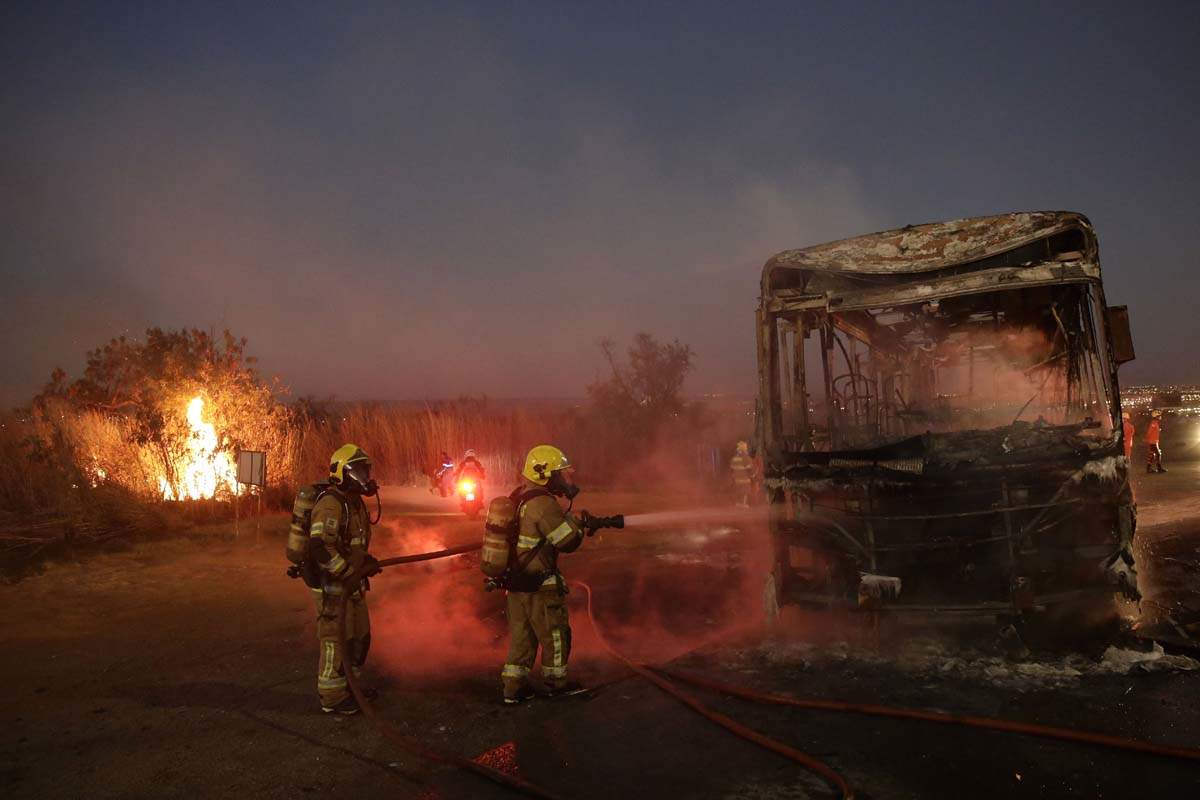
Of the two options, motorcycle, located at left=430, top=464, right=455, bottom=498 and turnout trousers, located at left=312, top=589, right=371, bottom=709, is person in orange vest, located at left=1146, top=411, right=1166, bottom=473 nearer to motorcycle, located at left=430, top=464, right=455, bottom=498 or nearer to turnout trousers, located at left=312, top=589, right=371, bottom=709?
motorcycle, located at left=430, top=464, right=455, bottom=498

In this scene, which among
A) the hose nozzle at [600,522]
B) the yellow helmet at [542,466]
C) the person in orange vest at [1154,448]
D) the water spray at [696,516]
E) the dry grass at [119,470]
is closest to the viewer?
the yellow helmet at [542,466]

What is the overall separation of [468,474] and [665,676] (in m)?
7.85

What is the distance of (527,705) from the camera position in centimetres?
496

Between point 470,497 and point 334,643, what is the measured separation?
24.9 ft

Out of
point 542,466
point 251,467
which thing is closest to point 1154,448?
point 542,466

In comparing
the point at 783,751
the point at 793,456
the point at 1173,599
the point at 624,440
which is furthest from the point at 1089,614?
the point at 624,440

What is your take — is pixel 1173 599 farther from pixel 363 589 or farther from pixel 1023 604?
pixel 363 589

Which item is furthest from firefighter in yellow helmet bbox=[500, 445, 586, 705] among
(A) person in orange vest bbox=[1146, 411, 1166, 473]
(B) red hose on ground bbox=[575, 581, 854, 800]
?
(A) person in orange vest bbox=[1146, 411, 1166, 473]

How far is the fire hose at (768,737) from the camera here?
372 cm

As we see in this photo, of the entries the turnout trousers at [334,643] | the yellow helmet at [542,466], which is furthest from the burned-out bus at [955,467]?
the turnout trousers at [334,643]

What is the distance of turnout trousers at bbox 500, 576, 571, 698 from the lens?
5.00 metres

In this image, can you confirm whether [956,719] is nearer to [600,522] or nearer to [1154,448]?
[600,522]

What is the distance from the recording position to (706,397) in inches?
1177

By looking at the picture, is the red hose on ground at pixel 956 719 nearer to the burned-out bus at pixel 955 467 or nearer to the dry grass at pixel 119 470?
the burned-out bus at pixel 955 467
